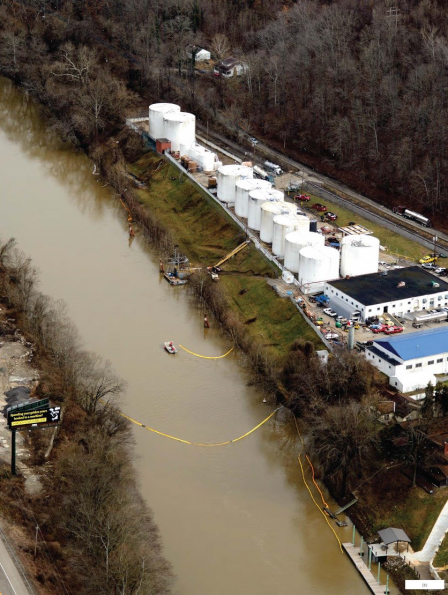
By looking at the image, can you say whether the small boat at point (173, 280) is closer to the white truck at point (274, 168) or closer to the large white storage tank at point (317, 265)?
the large white storage tank at point (317, 265)

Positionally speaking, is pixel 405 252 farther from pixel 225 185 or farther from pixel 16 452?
pixel 16 452

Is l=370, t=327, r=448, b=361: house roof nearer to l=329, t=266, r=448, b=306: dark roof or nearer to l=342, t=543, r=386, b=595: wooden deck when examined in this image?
l=329, t=266, r=448, b=306: dark roof

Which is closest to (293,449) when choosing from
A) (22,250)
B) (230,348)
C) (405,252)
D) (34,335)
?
(230,348)

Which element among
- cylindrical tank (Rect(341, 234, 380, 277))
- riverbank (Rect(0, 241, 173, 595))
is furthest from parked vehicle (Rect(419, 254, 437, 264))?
riverbank (Rect(0, 241, 173, 595))

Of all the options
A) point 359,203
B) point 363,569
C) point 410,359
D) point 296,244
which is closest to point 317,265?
point 296,244

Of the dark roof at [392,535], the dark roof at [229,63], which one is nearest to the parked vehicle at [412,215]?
the dark roof at [392,535]

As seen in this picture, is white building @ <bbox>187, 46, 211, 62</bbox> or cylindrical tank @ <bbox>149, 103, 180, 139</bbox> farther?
white building @ <bbox>187, 46, 211, 62</bbox>

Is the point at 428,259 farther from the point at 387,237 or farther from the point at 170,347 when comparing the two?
the point at 170,347
